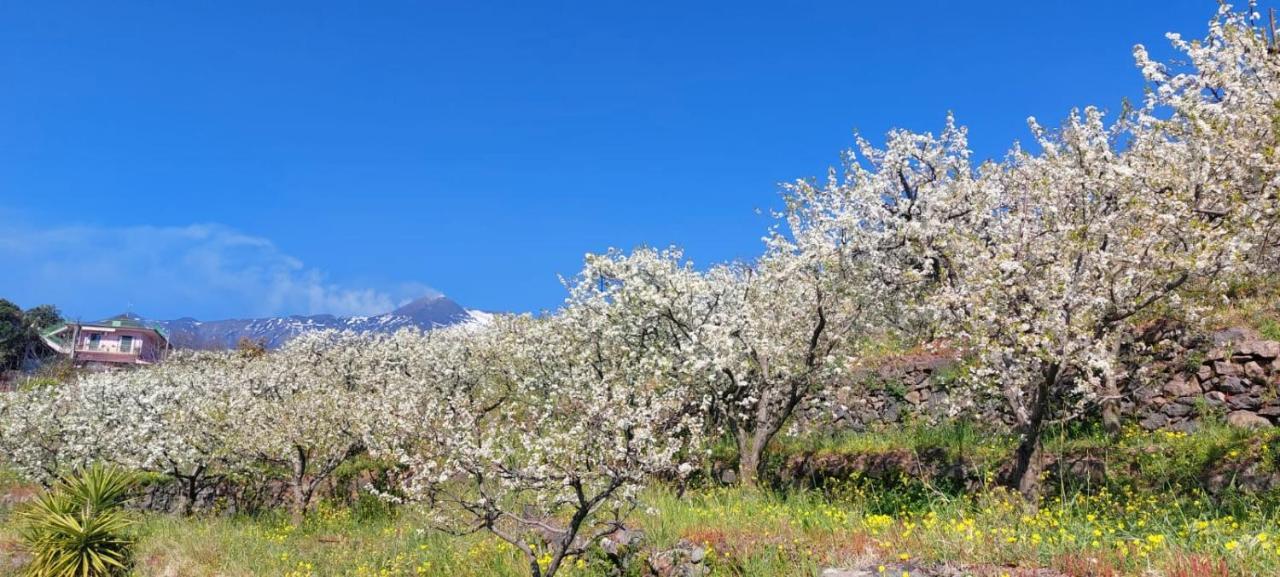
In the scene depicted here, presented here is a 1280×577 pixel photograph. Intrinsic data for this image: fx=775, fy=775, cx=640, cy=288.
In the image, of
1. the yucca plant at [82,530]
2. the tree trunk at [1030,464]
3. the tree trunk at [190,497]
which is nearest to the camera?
the tree trunk at [1030,464]

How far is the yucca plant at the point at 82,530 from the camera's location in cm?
1770

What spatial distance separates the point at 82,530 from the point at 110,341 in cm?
8926

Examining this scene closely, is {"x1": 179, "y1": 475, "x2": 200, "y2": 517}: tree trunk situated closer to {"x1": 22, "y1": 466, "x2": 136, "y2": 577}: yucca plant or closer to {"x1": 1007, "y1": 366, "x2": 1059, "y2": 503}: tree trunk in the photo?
{"x1": 22, "y1": 466, "x2": 136, "y2": 577}: yucca plant

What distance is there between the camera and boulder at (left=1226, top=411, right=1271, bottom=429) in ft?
50.6

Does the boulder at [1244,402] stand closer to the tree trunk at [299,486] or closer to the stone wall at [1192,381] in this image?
the stone wall at [1192,381]

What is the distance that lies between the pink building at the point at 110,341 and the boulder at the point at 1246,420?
9456 centimetres

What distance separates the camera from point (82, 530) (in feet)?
58.8

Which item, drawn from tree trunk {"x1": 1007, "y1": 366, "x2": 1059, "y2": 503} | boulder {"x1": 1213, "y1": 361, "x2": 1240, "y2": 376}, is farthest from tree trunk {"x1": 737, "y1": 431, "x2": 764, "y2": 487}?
boulder {"x1": 1213, "y1": 361, "x2": 1240, "y2": 376}

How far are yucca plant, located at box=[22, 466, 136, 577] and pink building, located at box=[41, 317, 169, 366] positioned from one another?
7539 cm

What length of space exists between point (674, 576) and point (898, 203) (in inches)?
359

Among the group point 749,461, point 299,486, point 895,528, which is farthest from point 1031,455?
point 299,486

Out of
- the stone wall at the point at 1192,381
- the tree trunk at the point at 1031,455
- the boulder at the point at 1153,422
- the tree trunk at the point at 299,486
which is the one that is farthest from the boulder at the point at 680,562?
the tree trunk at the point at 299,486

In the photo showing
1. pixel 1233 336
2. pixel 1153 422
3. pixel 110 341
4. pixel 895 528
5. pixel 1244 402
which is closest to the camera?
pixel 895 528

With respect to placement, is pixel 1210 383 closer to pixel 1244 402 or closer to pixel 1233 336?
pixel 1244 402
